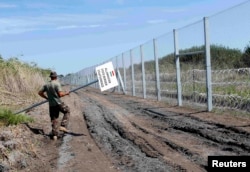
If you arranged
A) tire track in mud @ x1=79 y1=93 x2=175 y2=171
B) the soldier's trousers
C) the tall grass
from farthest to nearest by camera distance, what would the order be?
the tall grass < the soldier's trousers < tire track in mud @ x1=79 y1=93 x2=175 y2=171

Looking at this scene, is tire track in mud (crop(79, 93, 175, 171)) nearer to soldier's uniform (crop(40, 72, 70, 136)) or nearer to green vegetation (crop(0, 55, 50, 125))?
soldier's uniform (crop(40, 72, 70, 136))

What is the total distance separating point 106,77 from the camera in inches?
547

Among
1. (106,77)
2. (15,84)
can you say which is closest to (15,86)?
(15,84)

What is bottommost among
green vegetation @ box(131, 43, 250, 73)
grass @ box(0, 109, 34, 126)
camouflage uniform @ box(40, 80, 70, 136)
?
grass @ box(0, 109, 34, 126)

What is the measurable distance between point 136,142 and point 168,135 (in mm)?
1079

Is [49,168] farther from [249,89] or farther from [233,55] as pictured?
[233,55]

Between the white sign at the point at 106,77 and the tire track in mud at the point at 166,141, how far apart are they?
120 centimetres

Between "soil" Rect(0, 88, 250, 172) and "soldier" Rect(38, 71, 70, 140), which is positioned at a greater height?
"soldier" Rect(38, 71, 70, 140)

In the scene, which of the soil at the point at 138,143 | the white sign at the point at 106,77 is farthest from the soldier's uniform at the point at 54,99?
the white sign at the point at 106,77

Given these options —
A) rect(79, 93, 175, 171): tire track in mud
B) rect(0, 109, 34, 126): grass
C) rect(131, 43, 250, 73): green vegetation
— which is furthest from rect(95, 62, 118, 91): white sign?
rect(131, 43, 250, 73): green vegetation

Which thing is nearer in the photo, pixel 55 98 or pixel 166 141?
pixel 166 141

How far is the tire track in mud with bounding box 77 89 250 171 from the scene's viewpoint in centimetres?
852

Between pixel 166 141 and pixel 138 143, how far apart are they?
598mm

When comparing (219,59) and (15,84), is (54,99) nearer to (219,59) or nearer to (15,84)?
(219,59)
